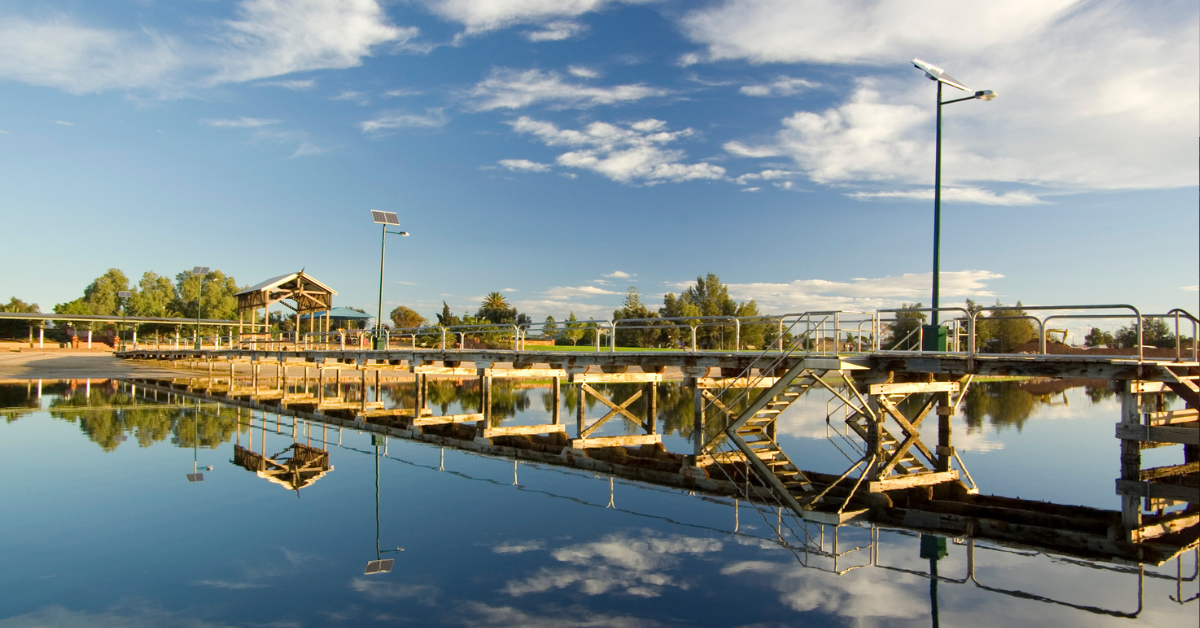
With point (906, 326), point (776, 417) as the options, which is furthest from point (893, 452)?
point (906, 326)

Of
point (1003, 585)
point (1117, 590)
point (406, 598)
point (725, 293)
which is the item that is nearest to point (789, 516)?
point (1003, 585)

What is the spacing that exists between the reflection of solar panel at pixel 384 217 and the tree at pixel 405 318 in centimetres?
6028

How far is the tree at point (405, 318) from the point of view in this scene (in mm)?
93938

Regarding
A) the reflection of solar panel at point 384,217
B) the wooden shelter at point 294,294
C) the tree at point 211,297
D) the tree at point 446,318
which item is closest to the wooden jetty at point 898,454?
the reflection of solar panel at point 384,217

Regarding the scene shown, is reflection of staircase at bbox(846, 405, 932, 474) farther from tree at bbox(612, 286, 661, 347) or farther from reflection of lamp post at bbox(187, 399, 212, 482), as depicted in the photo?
tree at bbox(612, 286, 661, 347)

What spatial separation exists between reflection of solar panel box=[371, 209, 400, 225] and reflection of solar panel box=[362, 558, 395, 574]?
26750mm

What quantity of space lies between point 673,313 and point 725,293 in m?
7.79

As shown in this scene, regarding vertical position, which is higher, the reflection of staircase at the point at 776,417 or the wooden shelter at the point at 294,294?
the wooden shelter at the point at 294,294

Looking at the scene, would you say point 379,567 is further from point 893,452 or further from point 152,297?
point 152,297

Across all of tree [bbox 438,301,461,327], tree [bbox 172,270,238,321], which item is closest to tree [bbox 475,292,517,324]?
tree [bbox 438,301,461,327]

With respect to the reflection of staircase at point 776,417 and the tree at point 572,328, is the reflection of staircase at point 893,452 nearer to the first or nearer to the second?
the reflection of staircase at point 776,417

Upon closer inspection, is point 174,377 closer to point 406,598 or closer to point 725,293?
point 406,598

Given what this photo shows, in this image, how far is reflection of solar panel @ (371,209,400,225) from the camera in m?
33.5

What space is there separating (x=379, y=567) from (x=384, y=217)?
27382 millimetres
